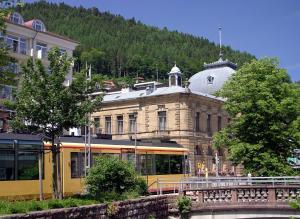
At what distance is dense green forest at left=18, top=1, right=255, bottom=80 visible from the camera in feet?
450

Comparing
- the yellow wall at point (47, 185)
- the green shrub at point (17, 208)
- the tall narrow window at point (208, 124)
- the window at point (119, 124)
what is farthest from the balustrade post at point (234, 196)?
the window at point (119, 124)

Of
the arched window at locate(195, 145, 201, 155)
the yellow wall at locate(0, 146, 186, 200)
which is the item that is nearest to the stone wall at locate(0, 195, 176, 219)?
the yellow wall at locate(0, 146, 186, 200)

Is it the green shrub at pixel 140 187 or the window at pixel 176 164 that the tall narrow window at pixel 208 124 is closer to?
the window at pixel 176 164

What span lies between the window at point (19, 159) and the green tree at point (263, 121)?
39.2ft

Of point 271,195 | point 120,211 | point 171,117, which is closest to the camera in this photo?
point 120,211

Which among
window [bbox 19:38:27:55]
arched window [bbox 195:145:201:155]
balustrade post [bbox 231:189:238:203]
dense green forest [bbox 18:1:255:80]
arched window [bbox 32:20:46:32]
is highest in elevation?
dense green forest [bbox 18:1:255:80]

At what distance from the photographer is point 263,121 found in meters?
28.7

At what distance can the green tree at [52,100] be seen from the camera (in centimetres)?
1912

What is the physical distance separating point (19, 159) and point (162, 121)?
34.1 metres

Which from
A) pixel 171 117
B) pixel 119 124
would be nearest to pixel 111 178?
pixel 171 117

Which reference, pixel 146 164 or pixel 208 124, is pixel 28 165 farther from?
pixel 208 124

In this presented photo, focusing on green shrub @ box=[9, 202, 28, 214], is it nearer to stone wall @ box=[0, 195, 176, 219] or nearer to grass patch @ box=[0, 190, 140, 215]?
grass patch @ box=[0, 190, 140, 215]

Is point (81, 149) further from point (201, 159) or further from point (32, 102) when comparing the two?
point (201, 159)

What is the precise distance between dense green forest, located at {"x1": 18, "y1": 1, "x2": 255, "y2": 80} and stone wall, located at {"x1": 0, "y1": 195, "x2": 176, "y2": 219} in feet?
346
